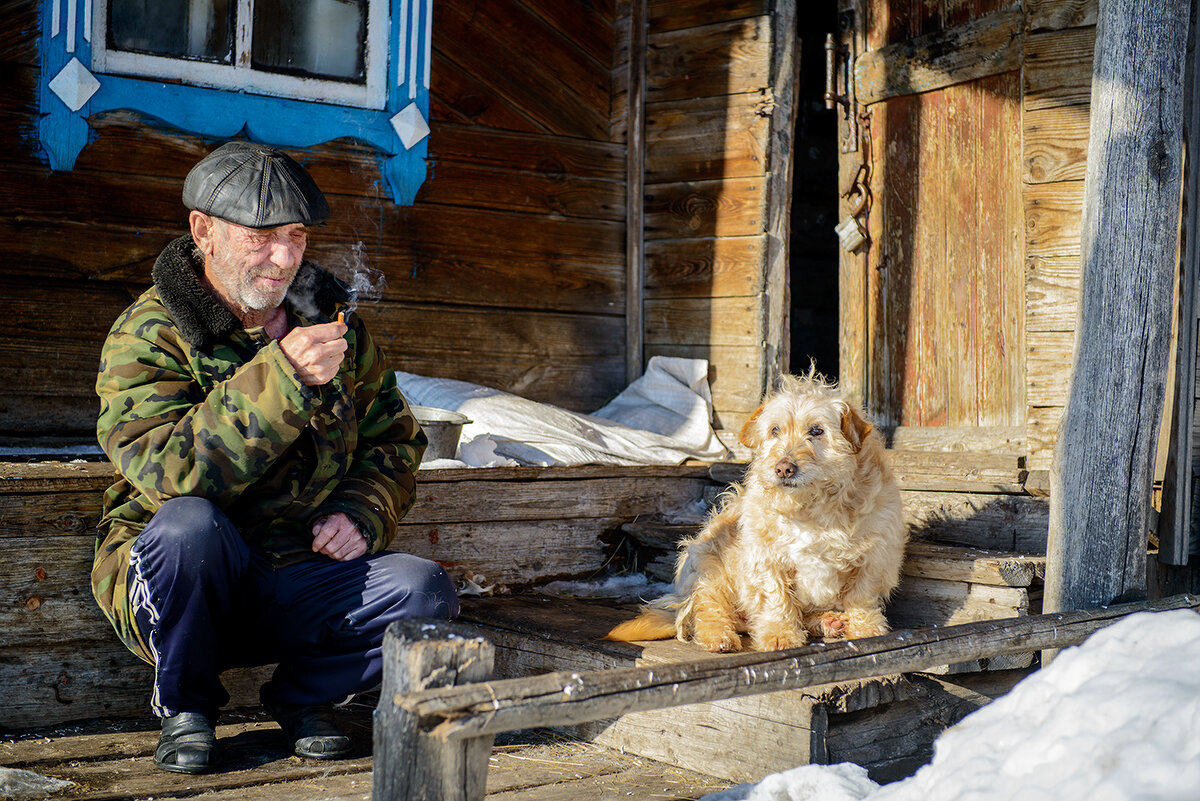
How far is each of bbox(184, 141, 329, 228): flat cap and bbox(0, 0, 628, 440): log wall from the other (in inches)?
78.3

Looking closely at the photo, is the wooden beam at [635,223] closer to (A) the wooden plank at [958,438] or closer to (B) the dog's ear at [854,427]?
(A) the wooden plank at [958,438]

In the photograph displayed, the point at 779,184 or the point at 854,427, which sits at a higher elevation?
the point at 779,184

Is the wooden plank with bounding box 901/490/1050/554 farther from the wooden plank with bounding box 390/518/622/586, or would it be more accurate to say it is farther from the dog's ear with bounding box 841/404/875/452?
the wooden plank with bounding box 390/518/622/586

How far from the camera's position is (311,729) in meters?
2.92

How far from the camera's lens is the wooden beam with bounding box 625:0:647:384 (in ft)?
18.8

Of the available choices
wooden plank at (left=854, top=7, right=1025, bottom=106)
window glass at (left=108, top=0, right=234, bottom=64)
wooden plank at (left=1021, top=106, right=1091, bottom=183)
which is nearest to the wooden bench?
wooden plank at (left=1021, top=106, right=1091, bottom=183)

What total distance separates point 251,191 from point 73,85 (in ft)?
7.41

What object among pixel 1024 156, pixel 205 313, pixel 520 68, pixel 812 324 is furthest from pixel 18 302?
pixel 812 324

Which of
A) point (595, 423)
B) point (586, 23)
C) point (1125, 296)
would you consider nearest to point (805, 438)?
point (1125, 296)

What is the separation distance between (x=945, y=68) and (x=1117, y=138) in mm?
1606

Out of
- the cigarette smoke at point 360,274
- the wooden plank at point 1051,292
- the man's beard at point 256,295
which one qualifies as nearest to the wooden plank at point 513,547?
the man's beard at point 256,295

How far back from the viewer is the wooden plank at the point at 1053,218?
4.08 m

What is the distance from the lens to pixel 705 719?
3141mm

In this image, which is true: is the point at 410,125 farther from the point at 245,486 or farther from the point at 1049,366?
the point at 1049,366
